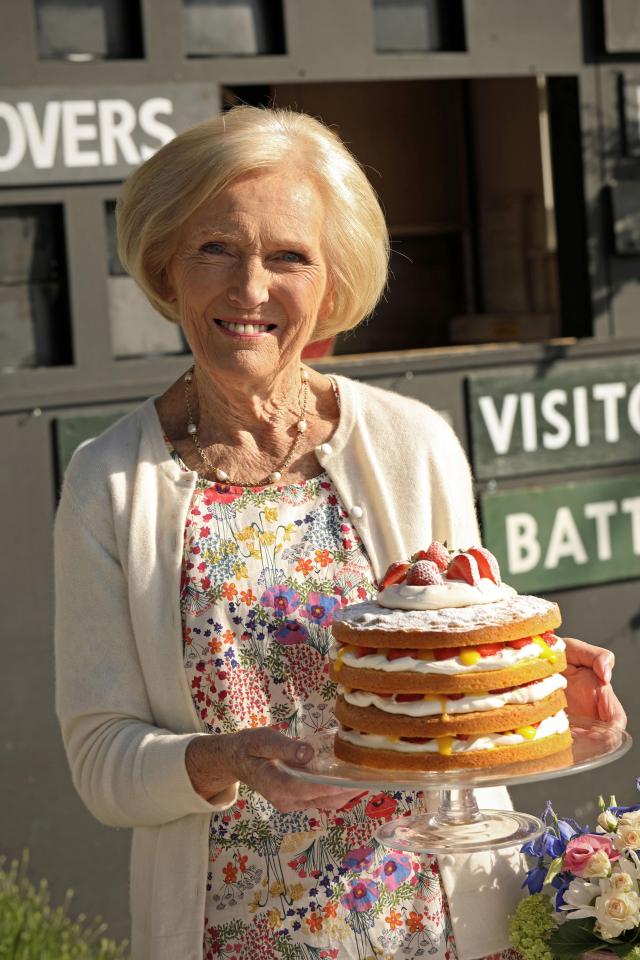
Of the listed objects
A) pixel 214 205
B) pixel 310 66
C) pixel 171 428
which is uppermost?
pixel 310 66

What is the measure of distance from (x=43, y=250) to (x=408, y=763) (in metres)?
2.74

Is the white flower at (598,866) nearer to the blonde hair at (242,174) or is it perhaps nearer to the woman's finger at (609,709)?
the woman's finger at (609,709)

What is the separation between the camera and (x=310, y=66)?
15.2ft

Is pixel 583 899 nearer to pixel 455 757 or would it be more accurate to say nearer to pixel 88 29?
pixel 455 757

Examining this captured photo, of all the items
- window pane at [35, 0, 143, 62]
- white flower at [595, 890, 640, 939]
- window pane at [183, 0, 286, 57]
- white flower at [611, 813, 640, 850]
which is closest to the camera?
white flower at [595, 890, 640, 939]

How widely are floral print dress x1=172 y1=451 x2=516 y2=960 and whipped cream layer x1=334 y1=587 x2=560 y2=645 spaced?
0.15 m

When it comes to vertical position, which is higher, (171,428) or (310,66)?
(310,66)

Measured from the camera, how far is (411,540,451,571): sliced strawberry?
211cm

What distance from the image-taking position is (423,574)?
6.88 ft

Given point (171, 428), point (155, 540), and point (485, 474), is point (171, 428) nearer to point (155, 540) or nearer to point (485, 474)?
point (155, 540)

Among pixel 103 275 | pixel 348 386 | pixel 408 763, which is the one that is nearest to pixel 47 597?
pixel 103 275

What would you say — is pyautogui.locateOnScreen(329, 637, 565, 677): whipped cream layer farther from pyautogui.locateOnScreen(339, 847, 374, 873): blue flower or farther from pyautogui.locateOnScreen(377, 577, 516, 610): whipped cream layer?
pyautogui.locateOnScreen(339, 847, 374, 873): blue flower

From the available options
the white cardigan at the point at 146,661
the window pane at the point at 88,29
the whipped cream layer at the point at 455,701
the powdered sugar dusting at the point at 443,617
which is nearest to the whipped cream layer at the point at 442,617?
the powdered sugar dusting at the point at 443,617

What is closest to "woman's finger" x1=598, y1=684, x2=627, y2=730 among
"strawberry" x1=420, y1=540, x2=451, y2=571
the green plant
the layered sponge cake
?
the layered sponge cake
